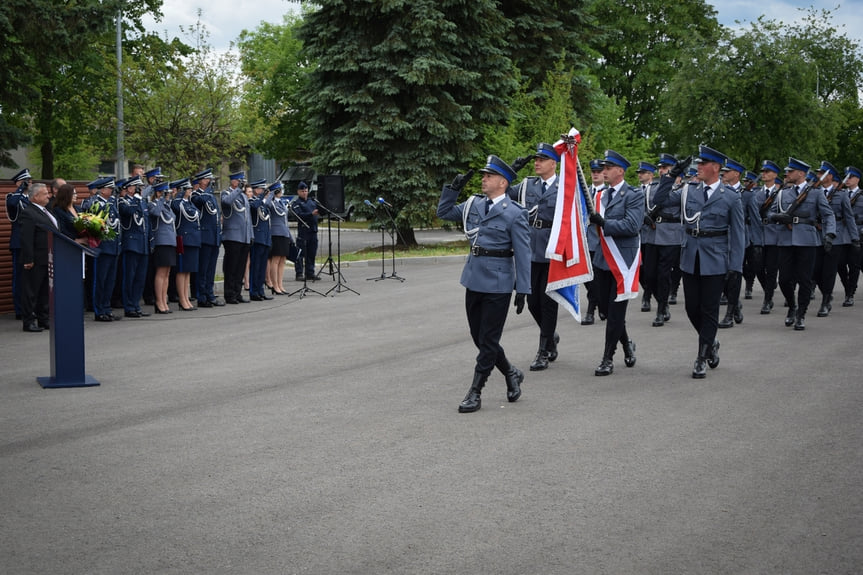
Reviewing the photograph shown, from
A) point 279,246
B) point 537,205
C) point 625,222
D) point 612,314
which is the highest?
point 537,205

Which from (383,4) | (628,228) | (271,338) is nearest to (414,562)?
(628,228)

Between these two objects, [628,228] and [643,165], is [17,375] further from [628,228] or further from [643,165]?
[643,165]

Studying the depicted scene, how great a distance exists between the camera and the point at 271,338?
12844 mm

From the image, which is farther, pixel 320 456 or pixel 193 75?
pixel 193 75

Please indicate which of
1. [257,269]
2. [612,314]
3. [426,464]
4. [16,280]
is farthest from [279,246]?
[426,464]

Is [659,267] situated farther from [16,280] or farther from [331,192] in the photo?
[16,280]

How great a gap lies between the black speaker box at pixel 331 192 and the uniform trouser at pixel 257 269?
2882mm

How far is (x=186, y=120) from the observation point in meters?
24.9

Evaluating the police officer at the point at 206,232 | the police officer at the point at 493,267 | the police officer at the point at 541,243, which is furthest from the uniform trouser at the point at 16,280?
the police officer at the point at 493,267

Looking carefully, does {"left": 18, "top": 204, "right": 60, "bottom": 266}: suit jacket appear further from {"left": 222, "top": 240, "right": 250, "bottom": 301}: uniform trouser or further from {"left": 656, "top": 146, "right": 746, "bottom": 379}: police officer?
{"left": 656, "top": 146, "right": 746, "bottom": 379}: police officer

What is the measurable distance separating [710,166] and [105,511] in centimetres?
714

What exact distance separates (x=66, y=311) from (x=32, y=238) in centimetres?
481

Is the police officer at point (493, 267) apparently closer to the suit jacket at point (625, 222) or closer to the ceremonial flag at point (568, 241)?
the ceremonial flag at point (568, 241)

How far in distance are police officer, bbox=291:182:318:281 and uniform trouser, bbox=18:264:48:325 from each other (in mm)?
7942
